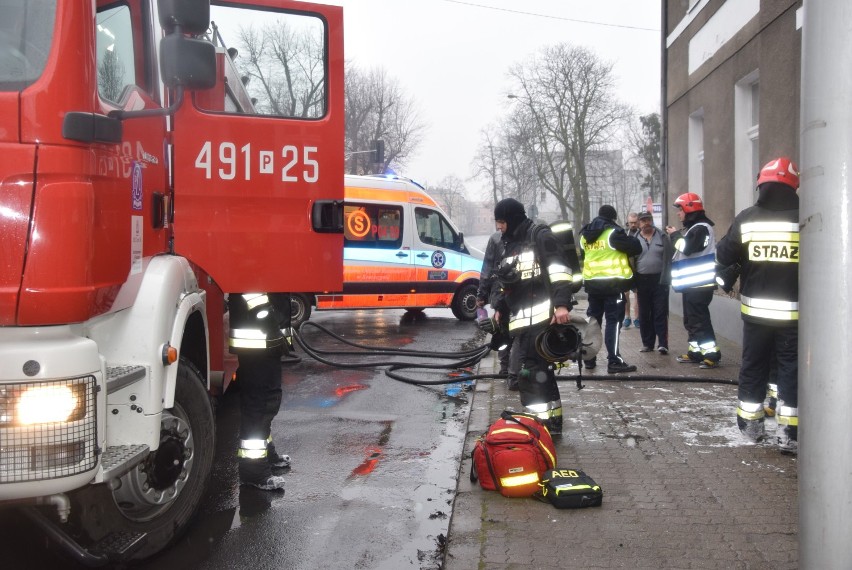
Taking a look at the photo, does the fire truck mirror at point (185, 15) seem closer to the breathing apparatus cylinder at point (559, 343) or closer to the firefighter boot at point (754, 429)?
the breathing apparatus cylinder at point (559, 343)

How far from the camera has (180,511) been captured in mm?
3895

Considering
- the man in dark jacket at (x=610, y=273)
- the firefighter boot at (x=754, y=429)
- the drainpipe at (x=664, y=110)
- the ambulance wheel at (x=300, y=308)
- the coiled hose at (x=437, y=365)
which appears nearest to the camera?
the firefighter boot at (x=754, y=429)

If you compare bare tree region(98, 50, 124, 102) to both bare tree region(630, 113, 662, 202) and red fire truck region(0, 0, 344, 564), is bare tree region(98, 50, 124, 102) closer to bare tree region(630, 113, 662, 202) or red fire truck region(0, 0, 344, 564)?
red fire truck region(0, 0, 344, 564)

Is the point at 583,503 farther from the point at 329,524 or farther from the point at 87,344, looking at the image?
the point at 87,344

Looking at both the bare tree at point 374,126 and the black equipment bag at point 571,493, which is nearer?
the black equipment bag at point 571,493

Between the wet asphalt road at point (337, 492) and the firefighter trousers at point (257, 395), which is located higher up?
the firefighter trousers at point (257, 395)

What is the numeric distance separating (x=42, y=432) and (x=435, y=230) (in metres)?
12.1

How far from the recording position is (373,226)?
14.0 metres

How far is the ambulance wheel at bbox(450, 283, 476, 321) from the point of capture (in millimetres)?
14719

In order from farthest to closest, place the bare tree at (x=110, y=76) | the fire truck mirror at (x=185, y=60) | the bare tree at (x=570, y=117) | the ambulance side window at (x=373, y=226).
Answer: the bare tree at (x=570, y=117)
the ambulance side window at (x=373, y=226)
the fire truck mirror at (x=185, y=60)
the bare tree at (x=110, y=76)

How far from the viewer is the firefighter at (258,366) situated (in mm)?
4535

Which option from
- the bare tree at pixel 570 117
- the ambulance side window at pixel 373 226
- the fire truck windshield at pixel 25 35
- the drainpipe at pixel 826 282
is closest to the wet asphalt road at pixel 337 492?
the drainpipe at pixel 826 282

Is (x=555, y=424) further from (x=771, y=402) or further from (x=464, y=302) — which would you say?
(x=464, y=302)

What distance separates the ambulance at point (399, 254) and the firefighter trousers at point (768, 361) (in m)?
8.55
